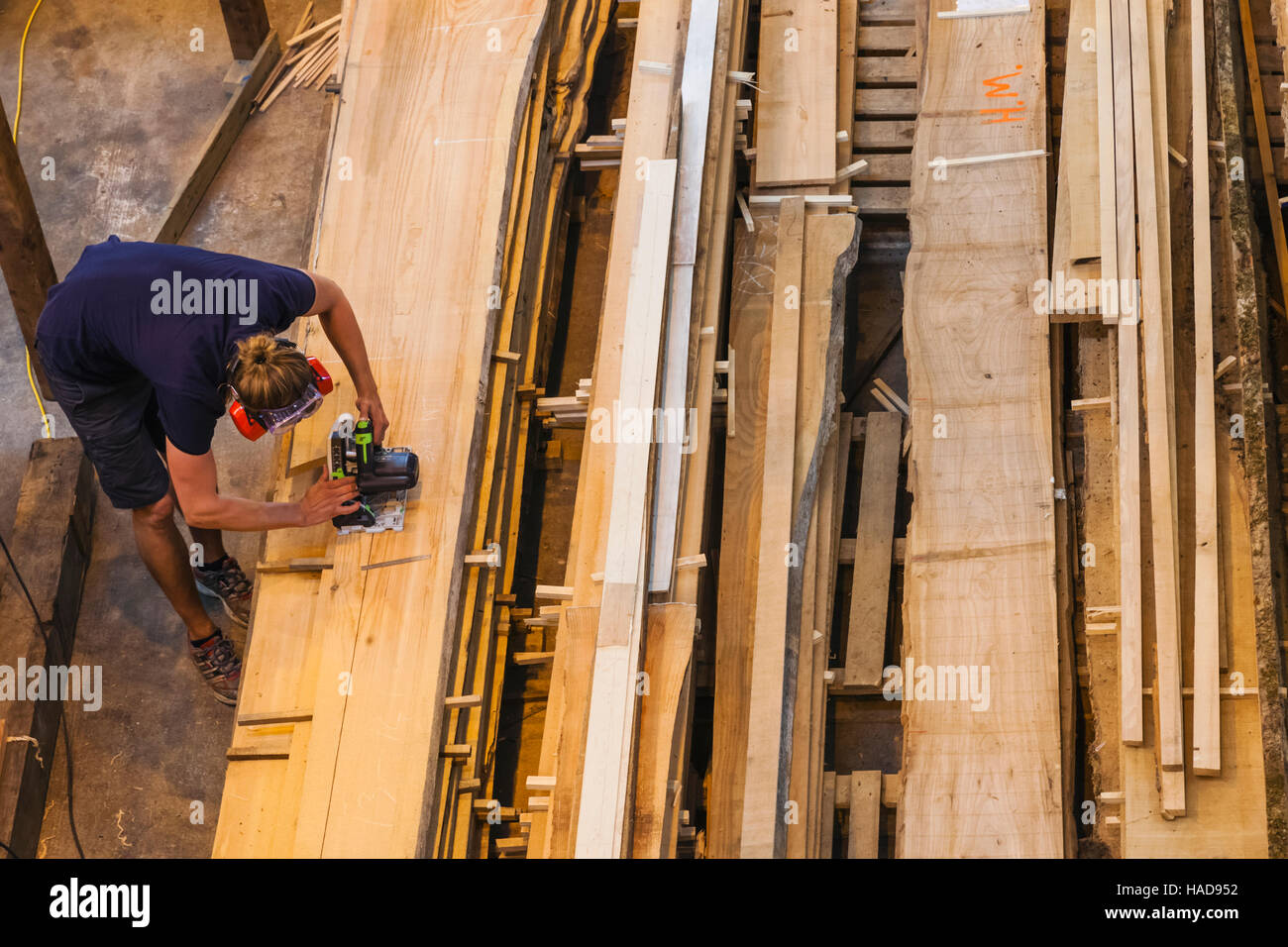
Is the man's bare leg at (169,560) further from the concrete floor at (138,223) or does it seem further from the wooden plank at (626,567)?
the wooden plank at (626,567)

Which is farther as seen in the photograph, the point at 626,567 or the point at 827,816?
the point at 827,816

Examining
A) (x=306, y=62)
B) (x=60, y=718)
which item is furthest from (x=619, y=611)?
(x=306, y=62)

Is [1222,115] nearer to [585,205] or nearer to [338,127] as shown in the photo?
[585,205]

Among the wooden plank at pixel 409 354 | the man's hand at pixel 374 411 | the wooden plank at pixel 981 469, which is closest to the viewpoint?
the wooden plank at pixel 409 354

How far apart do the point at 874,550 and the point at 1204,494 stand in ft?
4.18

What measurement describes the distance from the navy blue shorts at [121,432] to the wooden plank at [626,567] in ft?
5.82

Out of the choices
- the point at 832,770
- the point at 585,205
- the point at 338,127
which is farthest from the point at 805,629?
the point at 338,127

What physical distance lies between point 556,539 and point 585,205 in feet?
5.83

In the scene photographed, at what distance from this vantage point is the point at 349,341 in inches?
206

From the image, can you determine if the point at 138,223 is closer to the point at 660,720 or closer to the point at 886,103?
the point at 886,103

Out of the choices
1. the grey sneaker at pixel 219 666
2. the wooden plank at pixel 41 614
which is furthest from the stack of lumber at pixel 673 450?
the wooden plank at pixel 41 614

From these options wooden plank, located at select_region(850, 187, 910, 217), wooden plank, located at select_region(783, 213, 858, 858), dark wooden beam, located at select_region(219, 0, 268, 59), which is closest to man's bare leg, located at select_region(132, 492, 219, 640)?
wooden plank, located at select_region(783, 213, 858, 858)

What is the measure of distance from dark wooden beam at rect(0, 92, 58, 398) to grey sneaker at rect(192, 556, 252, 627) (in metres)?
1.46

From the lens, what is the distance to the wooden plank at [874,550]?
554cm
